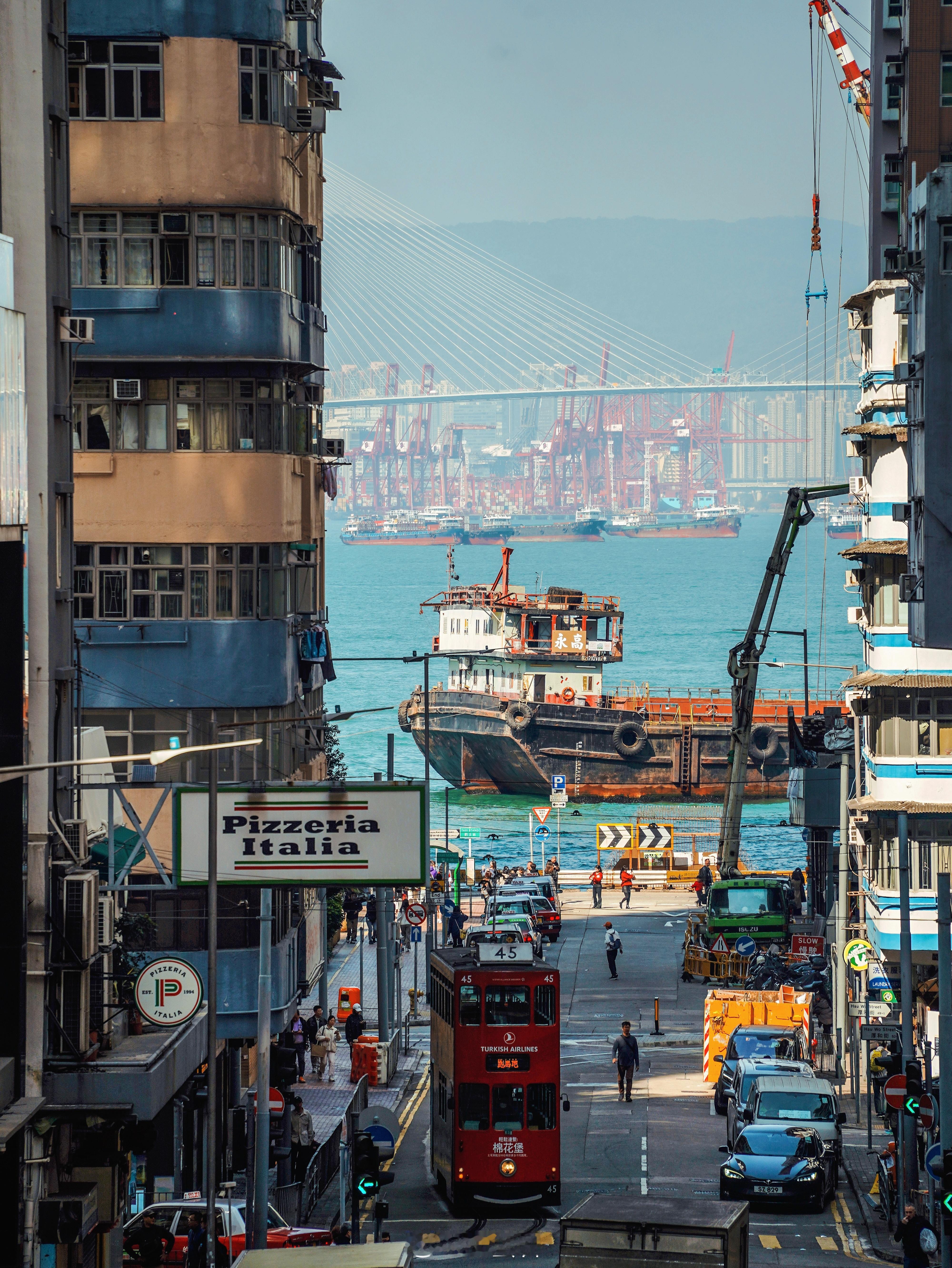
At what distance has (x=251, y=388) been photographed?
34.9 m

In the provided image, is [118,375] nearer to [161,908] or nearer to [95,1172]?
[161,908]

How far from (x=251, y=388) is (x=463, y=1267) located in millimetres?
17205

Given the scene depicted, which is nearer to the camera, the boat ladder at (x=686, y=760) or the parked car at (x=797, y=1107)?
the parked car at (x=797, y=1107)

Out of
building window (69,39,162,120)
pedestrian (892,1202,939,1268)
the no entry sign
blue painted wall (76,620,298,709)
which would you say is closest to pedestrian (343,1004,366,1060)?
blue painted wall (76,620,298,709)

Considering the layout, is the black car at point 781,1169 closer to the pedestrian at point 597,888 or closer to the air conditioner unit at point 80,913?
the air conditioner unit at point 80,913

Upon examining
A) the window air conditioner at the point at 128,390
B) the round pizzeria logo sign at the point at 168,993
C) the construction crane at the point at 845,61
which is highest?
the construction crane at the point at 845,61

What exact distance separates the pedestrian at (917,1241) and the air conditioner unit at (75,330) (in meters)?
13.8

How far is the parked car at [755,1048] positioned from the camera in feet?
110

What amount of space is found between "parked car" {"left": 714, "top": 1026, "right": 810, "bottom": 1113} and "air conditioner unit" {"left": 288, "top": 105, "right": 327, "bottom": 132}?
18993 mm

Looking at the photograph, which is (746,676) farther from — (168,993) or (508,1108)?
(168,993)

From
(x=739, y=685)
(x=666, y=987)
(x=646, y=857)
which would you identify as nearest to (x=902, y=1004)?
(x=666, y=987)

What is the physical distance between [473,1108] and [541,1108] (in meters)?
0.97

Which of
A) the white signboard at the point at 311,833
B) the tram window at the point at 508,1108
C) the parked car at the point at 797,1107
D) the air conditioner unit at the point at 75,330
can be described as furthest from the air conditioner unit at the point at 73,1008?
the parked car at the point at 797,1107

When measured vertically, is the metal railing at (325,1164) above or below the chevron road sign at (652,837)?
below
